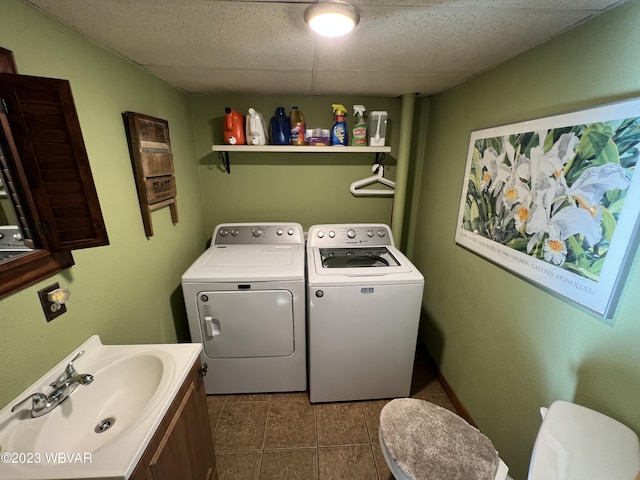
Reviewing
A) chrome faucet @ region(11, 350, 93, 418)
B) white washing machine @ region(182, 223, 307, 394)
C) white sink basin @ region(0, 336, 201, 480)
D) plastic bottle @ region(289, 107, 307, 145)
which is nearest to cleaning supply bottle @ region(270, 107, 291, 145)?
plastic bottle @ region(289, 107, 307, 145)

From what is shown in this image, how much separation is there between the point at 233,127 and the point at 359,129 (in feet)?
3.25

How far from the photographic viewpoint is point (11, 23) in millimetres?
856

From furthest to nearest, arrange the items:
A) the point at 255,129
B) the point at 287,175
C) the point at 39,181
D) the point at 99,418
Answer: the point at 287,175, the point at 255,129, the point at 99,418, the point at 39,181

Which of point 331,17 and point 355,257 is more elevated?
point 331,17

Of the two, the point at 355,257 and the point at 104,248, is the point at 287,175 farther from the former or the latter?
the point at 104,248

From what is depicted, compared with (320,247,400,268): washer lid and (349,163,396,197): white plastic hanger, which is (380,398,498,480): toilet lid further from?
(349,163,396,197): white plastic hanger

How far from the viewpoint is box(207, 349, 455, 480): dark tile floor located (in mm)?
1538

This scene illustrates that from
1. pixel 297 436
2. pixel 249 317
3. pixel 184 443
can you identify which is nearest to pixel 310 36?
pixel 249 317

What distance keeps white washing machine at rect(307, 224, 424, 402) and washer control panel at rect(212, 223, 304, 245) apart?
1.07 feet

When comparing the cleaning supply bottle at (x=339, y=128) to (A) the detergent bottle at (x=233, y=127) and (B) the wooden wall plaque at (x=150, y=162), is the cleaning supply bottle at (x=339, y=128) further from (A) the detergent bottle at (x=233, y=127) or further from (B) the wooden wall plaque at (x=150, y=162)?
(B) the wooden wall plaque at (x=150, y=162)

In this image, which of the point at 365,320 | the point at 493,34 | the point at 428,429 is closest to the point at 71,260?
the point at 365,320

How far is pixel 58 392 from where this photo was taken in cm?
91

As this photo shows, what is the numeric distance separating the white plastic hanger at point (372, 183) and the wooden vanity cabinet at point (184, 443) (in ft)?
6.05

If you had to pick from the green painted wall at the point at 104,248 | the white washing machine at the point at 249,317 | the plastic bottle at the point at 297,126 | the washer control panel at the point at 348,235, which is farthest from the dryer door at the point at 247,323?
the plastic bottle at the point at 297,126
